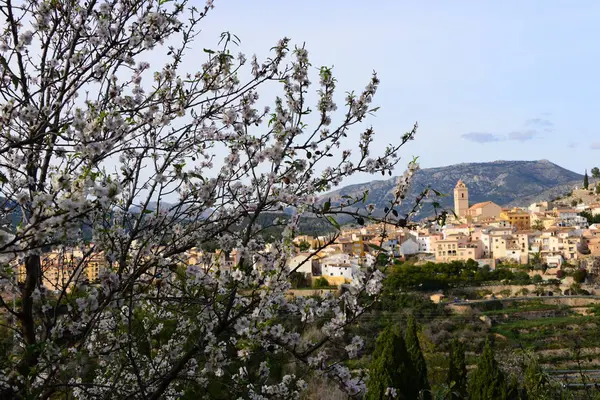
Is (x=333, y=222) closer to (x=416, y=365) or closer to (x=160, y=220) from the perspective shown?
(x=160, y=220)

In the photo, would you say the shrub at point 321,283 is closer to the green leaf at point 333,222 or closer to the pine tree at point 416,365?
the pine tree at point 416,365

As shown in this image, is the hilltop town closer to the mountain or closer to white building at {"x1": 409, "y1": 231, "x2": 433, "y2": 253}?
white building at {"x1": 409, "y1": 231, "x2": 433, "y2": 253}

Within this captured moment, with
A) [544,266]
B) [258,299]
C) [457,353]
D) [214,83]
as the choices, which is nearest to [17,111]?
[214,83]

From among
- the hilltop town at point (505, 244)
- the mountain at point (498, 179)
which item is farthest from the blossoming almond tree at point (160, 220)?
the mountain at point (498, 179)

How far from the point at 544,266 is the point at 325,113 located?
44828 mm

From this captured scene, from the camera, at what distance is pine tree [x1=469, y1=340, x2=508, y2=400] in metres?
9.05

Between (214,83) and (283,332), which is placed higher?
(214,83)

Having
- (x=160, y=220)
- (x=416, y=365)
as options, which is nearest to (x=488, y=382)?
(x=416, y=365)

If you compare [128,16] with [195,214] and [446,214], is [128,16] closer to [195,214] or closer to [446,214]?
[195,214]

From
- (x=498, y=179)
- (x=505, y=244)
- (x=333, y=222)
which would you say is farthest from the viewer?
(x=498, y=179)

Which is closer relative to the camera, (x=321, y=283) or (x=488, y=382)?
(x=488, y=382)

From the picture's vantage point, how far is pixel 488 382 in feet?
30.0

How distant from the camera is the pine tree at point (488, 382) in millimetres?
9055

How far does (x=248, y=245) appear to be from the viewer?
2436 mm
